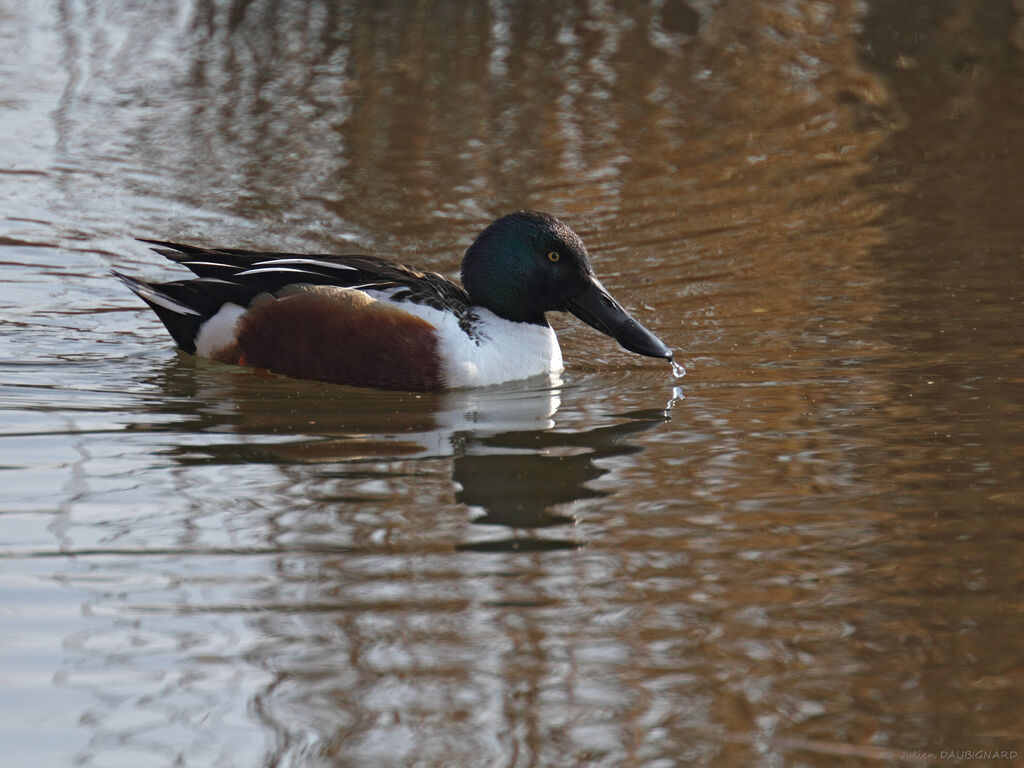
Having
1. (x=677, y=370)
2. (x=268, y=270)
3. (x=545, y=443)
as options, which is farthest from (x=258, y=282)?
(x=677, y=370)

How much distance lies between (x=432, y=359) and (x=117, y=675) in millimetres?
2934

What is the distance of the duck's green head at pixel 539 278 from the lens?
21.7 feet

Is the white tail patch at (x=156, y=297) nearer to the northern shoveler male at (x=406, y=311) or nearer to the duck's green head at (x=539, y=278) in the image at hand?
the northern shoveler male at (x=406, y=311)

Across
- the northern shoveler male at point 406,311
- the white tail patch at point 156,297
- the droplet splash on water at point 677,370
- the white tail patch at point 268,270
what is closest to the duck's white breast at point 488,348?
the northern shoveler male at point 406,311

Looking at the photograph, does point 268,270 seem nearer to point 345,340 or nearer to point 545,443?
point 345,340

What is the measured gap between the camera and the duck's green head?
6.61 m

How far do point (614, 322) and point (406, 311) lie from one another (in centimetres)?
93

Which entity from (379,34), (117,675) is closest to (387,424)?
(117,675)

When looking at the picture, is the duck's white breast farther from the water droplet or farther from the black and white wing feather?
the water droplet

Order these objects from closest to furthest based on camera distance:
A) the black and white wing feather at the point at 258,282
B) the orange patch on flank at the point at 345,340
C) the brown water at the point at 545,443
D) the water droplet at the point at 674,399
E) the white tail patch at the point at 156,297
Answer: the brown water at the point at 545,443 → the water droplet at the point at 674,399 → the orange patch on flank at the point at 345,340 → the black and white wing feather at the point at 258,282 → the white tail patch at the point at 156,297

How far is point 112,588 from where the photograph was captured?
4152 millimetres

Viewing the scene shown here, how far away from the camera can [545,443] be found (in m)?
5.71

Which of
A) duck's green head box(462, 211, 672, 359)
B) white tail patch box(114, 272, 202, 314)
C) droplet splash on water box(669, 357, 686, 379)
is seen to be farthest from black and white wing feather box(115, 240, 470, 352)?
droplet splash on water box(669, 357, 686, 379)

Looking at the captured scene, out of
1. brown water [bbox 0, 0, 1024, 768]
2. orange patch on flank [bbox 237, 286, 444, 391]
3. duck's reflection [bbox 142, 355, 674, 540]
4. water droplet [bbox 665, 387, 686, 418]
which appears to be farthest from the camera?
orange patch on flank [bbox 237, 286, 444, 391]
